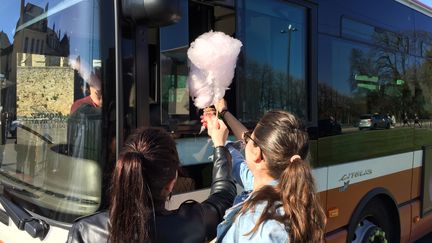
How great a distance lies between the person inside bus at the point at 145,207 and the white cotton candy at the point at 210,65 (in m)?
0.87

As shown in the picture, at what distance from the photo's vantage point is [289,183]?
1.74 m

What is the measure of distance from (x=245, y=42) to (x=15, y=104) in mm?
1486

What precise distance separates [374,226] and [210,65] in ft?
8.71

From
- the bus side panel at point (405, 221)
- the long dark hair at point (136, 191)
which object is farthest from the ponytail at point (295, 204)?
the bus side panel at point (405, 221)

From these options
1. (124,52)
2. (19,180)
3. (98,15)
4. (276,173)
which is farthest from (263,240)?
(19,180)

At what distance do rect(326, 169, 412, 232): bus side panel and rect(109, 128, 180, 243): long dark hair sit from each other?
243cm

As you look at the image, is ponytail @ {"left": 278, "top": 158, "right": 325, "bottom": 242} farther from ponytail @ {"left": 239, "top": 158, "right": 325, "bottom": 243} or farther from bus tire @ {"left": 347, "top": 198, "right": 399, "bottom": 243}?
bus tire @ {"left": 347, "top": 198, "right": 399, "bottom": 243}

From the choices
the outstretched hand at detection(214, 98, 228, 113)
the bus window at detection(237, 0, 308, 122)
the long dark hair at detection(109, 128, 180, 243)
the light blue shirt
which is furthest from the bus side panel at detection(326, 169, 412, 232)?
Result: the long dark hair at detection(109, 128, 180, 243)

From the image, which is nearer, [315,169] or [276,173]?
[276,173]

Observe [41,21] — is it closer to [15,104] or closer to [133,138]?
[15,104]

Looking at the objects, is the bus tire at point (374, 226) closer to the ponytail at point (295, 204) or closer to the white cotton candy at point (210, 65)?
the white cotton candy at point (210, 65)

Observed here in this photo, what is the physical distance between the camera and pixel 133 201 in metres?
1.63

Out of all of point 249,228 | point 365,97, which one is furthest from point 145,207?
point 365,97

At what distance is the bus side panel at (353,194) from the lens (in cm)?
389
